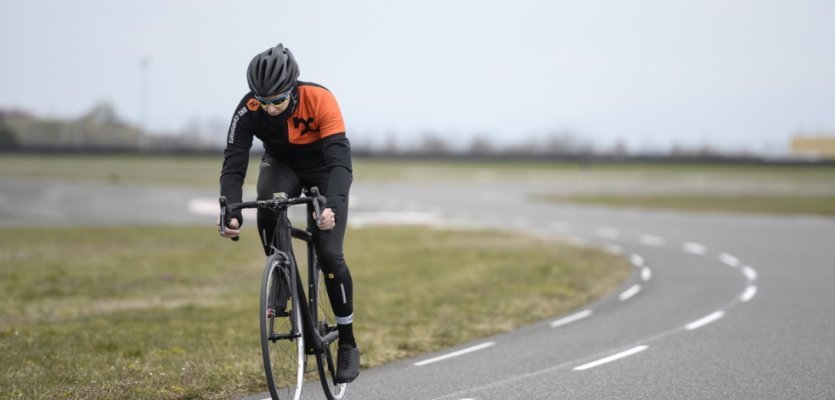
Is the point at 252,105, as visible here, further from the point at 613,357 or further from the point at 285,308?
the point at 613,357

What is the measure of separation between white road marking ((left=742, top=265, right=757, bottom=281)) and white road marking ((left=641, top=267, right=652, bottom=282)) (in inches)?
57.0

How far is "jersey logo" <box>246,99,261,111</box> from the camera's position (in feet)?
18.4

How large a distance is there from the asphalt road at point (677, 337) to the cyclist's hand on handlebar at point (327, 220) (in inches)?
61.7

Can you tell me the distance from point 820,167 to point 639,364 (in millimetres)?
71093

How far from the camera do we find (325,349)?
5.97m

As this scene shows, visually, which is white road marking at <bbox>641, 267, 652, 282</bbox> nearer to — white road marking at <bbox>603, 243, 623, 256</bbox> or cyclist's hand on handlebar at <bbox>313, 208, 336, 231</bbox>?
white road marking at <bbox>603, 243, 623, 256</bbox>

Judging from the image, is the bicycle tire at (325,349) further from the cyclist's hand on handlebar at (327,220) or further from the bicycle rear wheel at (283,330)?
the cyclist's hand on handlebar at (327,220)

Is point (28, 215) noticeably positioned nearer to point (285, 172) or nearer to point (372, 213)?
point (372, 213)

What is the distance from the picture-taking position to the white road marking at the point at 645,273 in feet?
47.5

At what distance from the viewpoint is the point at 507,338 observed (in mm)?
9383

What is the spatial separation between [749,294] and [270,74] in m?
8.88

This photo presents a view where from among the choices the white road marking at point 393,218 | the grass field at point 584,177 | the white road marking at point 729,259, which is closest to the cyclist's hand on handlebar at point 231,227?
the white road marking at point 729,259

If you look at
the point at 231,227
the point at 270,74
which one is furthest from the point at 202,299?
the point at 270,74

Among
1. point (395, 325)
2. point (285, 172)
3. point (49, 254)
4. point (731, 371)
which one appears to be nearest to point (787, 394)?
point (731, 371)
